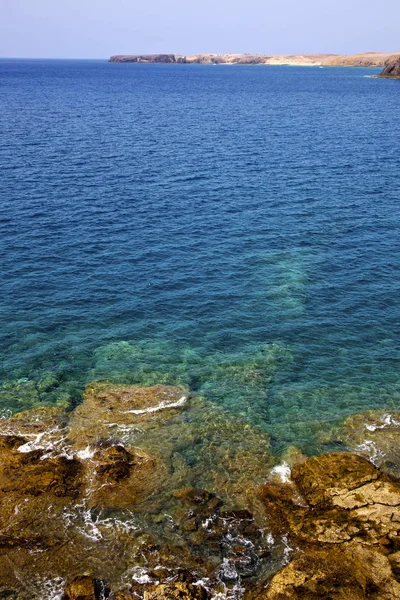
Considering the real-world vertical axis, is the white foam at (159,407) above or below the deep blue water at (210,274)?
below

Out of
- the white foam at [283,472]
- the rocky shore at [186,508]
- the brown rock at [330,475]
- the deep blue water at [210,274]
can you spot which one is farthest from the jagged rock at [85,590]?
the deep blue water at [210,274]

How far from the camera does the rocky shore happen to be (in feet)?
83.9

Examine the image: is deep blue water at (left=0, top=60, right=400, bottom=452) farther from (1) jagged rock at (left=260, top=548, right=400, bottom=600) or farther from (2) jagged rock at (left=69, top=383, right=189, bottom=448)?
(1) jagged rock at (left=260, top=548, right=400, bottom=600)

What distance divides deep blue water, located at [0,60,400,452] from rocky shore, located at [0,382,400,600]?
300 centimetres

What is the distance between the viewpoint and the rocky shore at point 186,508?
83.9 feet

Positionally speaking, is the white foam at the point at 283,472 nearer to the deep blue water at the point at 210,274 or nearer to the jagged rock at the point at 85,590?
the deep blue water at the point at 210,274

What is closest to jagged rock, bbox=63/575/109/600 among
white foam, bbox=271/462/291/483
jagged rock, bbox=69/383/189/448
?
jagged rock, bbox=69/383/189/448

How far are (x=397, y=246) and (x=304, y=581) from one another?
161 feet

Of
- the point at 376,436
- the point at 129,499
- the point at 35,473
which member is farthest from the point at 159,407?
the point at 376,436

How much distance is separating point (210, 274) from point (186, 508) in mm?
32248

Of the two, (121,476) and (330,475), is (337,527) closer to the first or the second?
(330,475)

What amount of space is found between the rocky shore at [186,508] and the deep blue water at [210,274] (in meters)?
3.00

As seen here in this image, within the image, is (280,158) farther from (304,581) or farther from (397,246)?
(304,581)

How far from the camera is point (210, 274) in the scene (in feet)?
192
